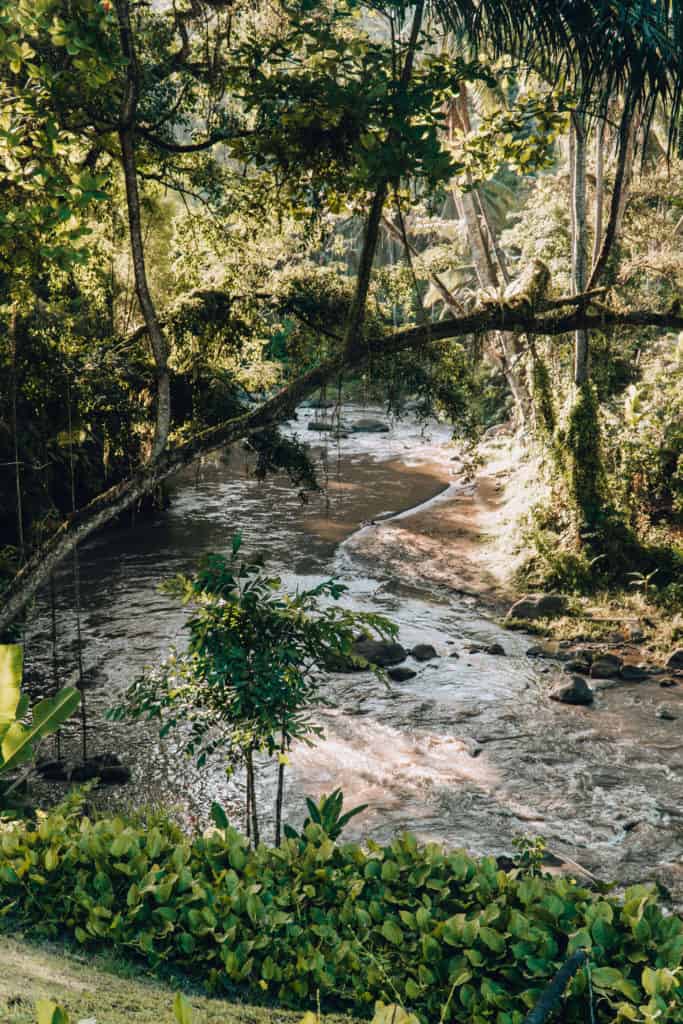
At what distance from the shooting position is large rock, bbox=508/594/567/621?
38.8ft

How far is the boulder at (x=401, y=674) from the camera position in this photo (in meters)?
10.0

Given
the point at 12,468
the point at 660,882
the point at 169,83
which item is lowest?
the point at 660,882

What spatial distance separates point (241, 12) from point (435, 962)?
746 cm

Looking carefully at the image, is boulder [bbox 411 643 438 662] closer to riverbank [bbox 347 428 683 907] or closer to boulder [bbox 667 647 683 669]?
riverbank [bbox 347 428 683 907]

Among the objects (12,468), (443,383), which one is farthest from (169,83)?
(12,468)

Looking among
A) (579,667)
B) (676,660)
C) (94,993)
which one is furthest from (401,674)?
(94,993)

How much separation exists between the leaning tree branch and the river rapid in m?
2.13

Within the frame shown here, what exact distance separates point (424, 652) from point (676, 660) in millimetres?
2997

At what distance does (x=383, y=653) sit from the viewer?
1054 centimetres

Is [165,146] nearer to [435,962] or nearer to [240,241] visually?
[240,241]

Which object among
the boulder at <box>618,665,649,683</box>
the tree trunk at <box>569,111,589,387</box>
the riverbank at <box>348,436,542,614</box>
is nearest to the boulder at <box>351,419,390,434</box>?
the riverbank at <box>348,436,542,614</box>

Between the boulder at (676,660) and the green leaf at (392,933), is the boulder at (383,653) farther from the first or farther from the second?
the green leaf at (392,933)

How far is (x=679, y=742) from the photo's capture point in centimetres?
827

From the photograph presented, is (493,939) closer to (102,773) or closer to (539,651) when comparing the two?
(102,773)
